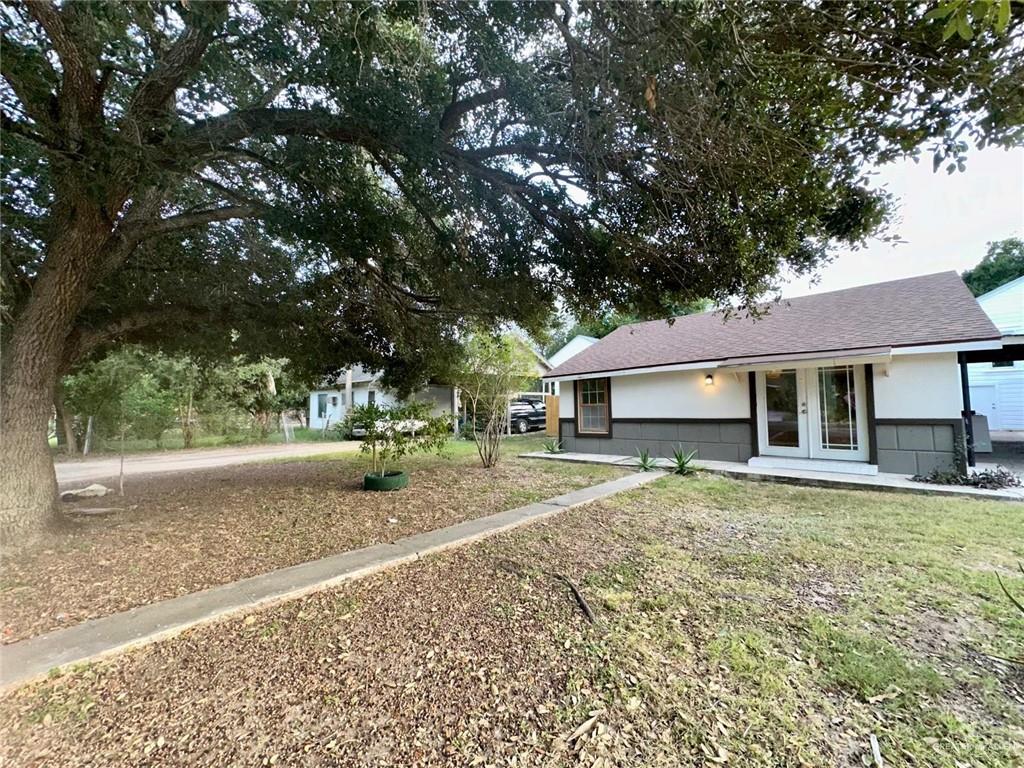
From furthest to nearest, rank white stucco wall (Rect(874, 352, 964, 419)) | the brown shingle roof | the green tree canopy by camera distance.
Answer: the green tree canopy → the brown shingle roof → white stucco wall (Rect(874, 352, 964, 419))

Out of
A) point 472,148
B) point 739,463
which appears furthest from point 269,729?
point 739,463

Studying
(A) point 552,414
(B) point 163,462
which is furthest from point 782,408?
(B) point 163,462

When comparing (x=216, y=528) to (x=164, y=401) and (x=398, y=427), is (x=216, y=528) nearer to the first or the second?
(x=398, y=427)

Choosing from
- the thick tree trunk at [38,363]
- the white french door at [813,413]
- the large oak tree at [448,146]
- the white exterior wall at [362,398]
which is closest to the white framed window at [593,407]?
the white french door at [813,413]

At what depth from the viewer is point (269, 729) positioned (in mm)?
1913

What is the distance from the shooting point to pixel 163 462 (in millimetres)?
12445

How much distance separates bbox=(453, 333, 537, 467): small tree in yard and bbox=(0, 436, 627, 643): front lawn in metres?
1.00

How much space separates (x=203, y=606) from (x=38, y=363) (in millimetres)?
3261

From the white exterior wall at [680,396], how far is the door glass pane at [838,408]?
4.37ft

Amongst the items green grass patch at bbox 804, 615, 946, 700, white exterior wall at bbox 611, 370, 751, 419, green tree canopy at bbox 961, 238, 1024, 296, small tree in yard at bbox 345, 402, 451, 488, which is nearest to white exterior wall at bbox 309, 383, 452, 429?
white exterior wall at bbox 611, 370, 751, 419

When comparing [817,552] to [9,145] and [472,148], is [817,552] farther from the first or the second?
[9,145]

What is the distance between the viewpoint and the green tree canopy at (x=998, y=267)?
21844 millimetres

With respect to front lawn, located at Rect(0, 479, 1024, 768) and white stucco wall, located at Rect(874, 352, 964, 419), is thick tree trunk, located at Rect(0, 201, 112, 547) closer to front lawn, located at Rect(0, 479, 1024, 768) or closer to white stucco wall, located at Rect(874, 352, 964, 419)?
front lawn, located at Rect(0, 479, 1024, 768)

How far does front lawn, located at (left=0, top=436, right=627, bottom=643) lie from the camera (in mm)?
3244
